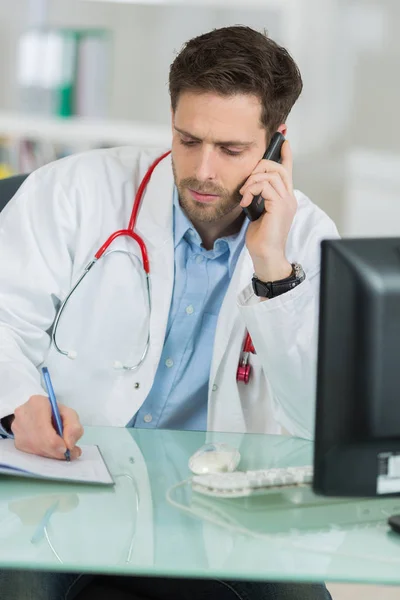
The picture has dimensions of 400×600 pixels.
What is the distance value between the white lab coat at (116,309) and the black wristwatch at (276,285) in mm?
26

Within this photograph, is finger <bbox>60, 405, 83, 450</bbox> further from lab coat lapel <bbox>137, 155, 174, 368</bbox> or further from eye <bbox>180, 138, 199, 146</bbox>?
eye <bbox>180, 138, 199, 146</bbox>

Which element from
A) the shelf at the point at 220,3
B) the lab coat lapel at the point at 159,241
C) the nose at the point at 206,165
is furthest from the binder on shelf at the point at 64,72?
the nose at the point at 206,165

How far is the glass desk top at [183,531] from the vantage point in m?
1.09

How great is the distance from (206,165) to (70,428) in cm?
64

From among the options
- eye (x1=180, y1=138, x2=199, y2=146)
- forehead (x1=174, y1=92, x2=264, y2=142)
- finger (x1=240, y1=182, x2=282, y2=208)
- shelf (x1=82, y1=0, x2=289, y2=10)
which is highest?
shelf (x1=82, y1=0, x2=289, y2=10)

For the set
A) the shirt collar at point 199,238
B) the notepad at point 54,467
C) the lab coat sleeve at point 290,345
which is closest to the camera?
the notepad at point 54,467

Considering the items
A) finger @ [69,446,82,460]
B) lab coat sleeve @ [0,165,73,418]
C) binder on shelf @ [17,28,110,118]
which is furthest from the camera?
binder on shelf @ [17,28,110,118]

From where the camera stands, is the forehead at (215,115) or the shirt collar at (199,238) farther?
the shirt collar at (199,238)

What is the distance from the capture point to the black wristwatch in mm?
1794

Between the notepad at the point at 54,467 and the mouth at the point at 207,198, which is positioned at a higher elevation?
the mouth at the point at 207,198

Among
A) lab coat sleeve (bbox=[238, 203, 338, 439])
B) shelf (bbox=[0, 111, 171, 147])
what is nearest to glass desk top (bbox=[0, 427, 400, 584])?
lab coat sleeve (bbox=[238, 203, 338, 439])

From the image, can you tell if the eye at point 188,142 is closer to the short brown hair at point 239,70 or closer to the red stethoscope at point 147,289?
the short brown hair at point 239,70

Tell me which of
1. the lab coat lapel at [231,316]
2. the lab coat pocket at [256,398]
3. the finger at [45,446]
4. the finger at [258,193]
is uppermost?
the finger at [258,193]

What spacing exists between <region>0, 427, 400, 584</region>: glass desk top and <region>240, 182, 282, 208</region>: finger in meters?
0.60
